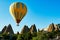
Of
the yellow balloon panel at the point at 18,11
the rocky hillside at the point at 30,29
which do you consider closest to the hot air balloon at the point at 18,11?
the yellow balloon panel at the point at 18,11

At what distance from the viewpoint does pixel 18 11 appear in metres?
44.2

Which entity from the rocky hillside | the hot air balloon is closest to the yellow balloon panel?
the hot air balloon

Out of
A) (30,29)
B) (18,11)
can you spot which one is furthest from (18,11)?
(30,29)

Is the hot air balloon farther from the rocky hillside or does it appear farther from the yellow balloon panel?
the rocky hillside

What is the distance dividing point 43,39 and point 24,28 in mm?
38365

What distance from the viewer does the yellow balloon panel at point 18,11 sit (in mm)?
44156

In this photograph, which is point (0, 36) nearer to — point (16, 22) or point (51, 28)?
point (51, 28)

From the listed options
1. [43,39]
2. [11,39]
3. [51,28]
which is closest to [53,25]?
[51,28]

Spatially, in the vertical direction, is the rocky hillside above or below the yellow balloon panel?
above

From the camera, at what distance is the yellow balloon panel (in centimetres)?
4416

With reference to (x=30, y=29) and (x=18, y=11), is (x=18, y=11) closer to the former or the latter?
(x=18, y=11)

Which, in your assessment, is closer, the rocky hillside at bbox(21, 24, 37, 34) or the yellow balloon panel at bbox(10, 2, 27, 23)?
the yellow balloon panel at bbox(10, 2, 27, 23)

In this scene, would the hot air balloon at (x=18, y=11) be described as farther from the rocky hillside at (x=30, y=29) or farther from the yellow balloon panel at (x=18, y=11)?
the rocky hillside at (x=30, y=29)

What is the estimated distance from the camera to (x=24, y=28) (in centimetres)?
12075
